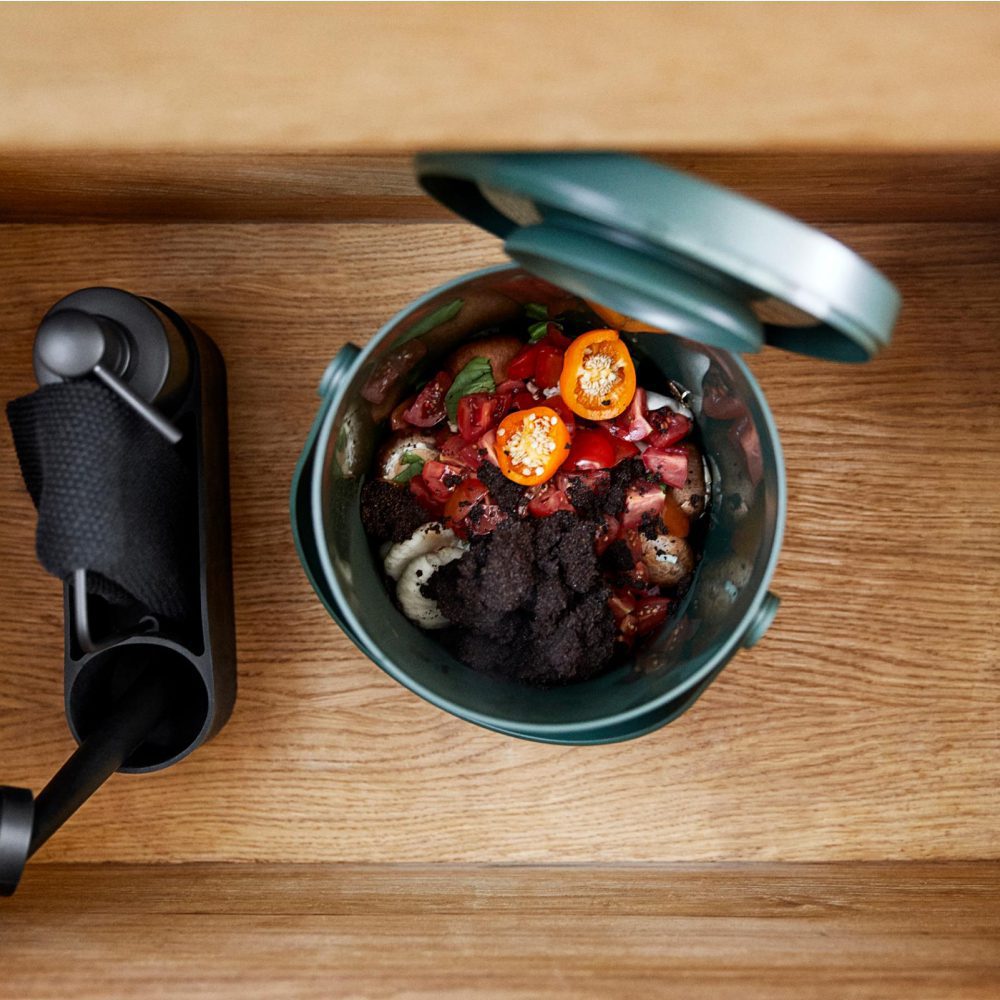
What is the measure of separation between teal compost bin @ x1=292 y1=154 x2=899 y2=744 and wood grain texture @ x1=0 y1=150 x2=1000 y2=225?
5.5 inches

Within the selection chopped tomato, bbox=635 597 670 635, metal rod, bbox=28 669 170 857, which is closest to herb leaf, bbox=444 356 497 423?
chopped tomato, bbox=635 597 670 635

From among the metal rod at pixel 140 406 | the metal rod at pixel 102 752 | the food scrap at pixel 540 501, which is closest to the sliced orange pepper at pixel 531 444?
the food scrap at pixel 540 501

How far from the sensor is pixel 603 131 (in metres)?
0.51

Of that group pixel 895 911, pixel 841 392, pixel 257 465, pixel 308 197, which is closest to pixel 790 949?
pixel 895 911

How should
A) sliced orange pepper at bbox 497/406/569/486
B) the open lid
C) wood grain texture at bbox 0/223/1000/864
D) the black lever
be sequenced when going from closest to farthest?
the open lid < the black lever < sliced orange pepper at bbox 497/406/569/486 < wood grain texture at bbox 0/223/1000/864

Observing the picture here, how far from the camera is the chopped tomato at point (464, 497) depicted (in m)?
0.79

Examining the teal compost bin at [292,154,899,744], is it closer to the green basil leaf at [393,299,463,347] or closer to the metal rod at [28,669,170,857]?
the green basil leaf at [393,299,463,347]

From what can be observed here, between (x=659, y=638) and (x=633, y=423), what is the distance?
0.59 feet

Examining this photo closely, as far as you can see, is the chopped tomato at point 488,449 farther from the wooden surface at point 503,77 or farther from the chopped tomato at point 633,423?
the wooden surface at point 503,77

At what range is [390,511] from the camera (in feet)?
2.64

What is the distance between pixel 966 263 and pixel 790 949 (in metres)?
0.63

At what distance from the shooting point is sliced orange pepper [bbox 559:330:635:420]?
2.52 ft

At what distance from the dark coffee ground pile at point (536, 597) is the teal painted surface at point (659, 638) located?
3cm

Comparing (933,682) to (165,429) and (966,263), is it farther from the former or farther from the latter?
(165,429)
